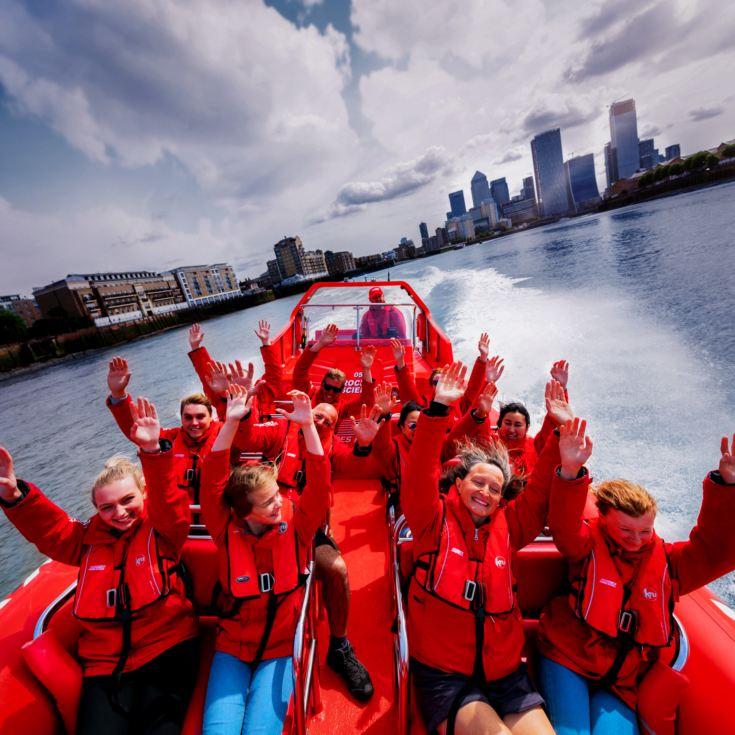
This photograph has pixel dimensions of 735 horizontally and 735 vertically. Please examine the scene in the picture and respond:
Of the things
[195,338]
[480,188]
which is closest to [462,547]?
[195,338]

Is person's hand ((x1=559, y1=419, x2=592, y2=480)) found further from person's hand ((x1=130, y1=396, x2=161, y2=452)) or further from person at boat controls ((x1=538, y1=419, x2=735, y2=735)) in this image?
person's hand ((x1=130, y1=396, x2=161, y2=452))

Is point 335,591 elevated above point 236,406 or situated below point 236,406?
below

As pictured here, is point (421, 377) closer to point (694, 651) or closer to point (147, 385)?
point (694, 651)

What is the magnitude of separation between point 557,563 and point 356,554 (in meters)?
1.28

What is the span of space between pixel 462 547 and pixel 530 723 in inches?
25.1

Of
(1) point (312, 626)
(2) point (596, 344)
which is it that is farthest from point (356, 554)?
(2) point (596, 344)

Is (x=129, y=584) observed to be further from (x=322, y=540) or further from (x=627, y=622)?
(x=627, y=622)

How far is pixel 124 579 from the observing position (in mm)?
1689

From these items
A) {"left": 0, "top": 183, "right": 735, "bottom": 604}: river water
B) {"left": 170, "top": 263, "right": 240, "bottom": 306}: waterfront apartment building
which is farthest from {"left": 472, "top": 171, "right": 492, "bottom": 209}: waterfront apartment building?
{"left": 0, "top": 183, "right": 735, "bottom": 604}: river water

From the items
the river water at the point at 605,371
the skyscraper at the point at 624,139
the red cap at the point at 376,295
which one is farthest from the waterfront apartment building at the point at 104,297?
the skyscraper at the point at 624,139

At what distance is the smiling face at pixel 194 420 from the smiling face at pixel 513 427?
234 cm

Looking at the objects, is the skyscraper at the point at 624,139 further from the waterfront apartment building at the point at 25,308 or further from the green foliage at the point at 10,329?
the waterfront apartment building at the point at 25,308

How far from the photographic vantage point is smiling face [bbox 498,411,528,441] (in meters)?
2.93

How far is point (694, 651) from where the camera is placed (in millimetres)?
1624
